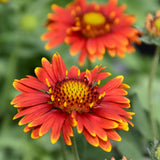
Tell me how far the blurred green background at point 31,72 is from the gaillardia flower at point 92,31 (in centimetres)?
17

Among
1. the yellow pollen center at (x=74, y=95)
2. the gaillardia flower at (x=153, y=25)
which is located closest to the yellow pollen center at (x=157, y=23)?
the gaillardia flower at (x=153, y=25)

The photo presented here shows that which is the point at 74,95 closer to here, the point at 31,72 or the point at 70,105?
the point at 70,105

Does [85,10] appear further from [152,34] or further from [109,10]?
[152,34]

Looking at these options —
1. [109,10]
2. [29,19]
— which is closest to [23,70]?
[29,19]

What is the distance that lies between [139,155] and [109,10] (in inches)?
26.8

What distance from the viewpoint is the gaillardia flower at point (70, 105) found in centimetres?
72

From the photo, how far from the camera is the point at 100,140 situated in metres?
0.75

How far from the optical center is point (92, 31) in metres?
1.28

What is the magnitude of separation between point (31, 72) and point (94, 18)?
0.55 metres

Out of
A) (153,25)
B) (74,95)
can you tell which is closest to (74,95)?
(74,95)

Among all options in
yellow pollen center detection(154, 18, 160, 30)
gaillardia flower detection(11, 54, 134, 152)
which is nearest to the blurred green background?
gaillardia flower detection(11, 54, 134, 152)

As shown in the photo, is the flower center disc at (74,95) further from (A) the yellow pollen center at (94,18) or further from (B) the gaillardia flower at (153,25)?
(A) the yellow pollen center at (94,18)

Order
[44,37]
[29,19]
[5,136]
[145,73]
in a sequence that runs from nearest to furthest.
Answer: [44,37]
[5,136]
[29,19]
[145,73]

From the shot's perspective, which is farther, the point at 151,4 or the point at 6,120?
the point at 151,4
